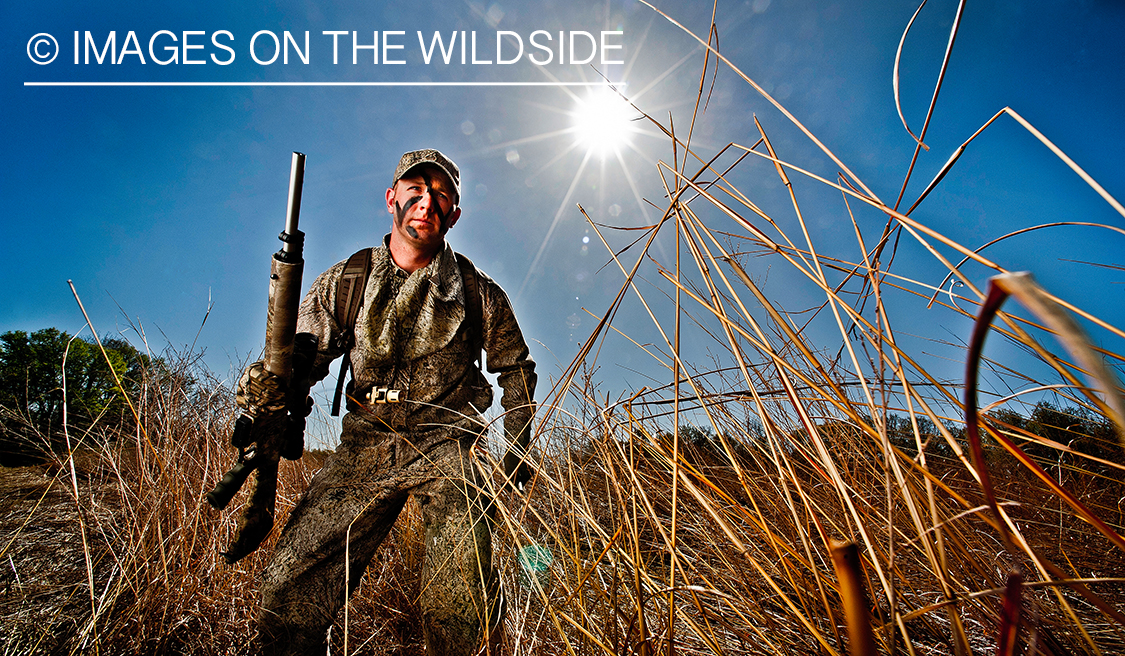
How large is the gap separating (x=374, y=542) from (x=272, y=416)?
0.67 m

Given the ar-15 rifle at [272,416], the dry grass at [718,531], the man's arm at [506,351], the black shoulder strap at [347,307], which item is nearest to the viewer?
the dry grass at [718,531]

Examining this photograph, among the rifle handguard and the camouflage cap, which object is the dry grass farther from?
the camouflage cap

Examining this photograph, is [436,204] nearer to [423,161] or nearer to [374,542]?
[423,161]

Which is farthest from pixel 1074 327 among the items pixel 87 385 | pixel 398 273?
pixel 87 385

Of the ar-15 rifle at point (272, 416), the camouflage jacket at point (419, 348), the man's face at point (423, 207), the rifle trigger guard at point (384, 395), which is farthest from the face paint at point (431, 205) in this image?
the rifle trigger guard at point (384, 395)

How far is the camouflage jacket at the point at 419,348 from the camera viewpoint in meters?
2.13

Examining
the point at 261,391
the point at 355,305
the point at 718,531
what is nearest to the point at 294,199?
the point at 355,305

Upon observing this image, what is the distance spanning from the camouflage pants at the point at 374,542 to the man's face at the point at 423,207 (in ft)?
3.21

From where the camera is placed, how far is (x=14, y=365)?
9.23 metres

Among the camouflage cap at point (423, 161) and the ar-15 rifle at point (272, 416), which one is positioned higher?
the camouflage cap at point (423, 161)

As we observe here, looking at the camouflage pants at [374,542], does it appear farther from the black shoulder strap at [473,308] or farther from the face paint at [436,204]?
the face paint at [436,204]

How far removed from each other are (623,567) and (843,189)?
2.52ft

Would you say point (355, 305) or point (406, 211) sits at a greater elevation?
point (406, 211)

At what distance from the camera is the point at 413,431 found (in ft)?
6.77
